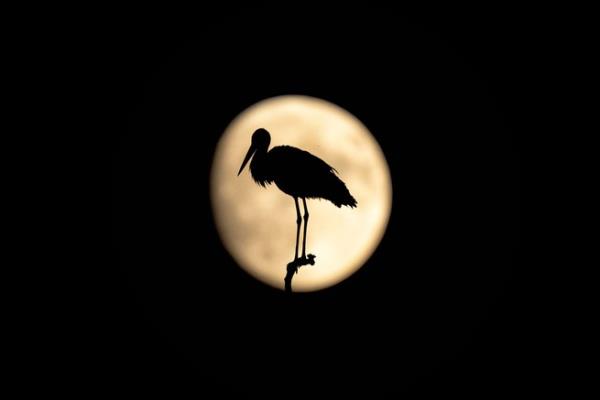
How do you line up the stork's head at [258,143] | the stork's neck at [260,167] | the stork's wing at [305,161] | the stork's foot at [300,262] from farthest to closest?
the stork's head at [258,143] → the stork's neck at [260,167] → the stork's wing at [305,161] → the stork's foot at [300,262]

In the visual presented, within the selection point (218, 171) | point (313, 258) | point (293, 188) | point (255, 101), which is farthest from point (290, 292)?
point (255, 101)

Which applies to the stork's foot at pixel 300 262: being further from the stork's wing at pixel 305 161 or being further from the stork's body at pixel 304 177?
the stork's wing at pixel 305 161

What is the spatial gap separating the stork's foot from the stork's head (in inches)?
65.5

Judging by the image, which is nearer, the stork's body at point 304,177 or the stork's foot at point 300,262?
the stork's foot at point 300,262

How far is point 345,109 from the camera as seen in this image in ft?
26.1

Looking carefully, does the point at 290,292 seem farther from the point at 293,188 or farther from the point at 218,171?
the point at 218,171

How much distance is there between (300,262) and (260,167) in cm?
151

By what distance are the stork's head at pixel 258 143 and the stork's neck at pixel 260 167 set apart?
14mm

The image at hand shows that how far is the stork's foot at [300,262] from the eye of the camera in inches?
159

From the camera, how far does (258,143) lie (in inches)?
216

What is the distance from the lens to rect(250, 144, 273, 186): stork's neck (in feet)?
17.4

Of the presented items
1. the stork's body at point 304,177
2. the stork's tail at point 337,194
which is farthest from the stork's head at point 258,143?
the stork's tail at point 337,194

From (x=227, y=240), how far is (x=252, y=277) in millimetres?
601

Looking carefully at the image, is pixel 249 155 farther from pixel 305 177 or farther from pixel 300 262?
pixel 300 262
